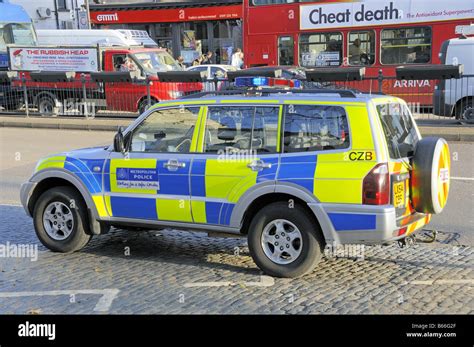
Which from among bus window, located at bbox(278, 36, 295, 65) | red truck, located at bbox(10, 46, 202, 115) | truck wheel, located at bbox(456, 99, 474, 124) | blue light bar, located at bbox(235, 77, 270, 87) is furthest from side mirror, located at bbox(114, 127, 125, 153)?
bus window, located at bbox(278, 36, 295, 65)

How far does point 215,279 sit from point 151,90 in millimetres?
12469

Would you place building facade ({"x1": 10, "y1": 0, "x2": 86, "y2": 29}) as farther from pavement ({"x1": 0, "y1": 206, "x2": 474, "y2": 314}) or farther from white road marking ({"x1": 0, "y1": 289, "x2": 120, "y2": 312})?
white road marking ({"x1": 0, "y1": 289, "x2": 120, "y2": 312})

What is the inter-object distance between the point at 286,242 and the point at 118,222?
1797 millimetres

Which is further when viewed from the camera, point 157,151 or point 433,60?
point 433,60

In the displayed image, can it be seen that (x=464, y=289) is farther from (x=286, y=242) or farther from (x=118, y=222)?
(x=118, y=222)

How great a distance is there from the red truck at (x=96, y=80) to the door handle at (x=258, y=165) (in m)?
11.9

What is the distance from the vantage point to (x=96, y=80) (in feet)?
58.4

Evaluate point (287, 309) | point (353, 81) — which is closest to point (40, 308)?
point (287, 309)

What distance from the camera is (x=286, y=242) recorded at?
17.0ft

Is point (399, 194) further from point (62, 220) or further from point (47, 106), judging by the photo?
point (47, 106)

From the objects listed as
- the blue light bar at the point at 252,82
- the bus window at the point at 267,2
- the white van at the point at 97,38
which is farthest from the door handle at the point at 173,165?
the white van at the point at 97,38

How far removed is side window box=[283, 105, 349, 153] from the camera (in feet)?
16.3

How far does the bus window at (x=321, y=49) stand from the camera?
61.7 feet
